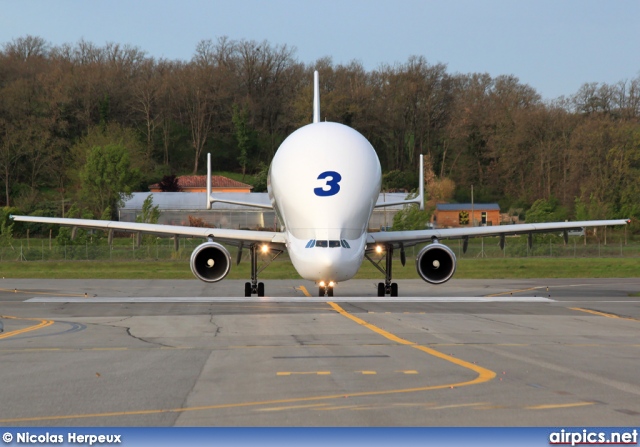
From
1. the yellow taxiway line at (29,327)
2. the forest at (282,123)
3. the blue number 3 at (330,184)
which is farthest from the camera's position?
the forest at (282,123)

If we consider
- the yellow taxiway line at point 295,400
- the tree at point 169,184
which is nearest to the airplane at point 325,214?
the yellow taxiway line at point 295,400

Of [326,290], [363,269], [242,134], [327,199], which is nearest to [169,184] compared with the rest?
[242,134]

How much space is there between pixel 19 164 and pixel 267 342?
95.2 m

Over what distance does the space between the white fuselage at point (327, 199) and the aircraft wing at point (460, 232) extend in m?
2.93

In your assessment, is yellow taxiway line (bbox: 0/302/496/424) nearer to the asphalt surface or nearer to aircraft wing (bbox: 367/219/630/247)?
the asphalt surface

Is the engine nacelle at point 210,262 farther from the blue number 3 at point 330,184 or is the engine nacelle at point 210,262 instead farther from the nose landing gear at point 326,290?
the blue number 3 at point 330,184

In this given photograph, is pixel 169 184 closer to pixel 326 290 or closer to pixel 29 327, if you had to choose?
pixel 326 290

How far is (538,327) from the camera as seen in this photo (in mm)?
19078

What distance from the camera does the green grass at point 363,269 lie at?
46.0 m

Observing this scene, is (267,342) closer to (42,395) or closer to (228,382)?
(228,382)

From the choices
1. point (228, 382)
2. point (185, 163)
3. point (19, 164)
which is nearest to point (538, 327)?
point (228, 382)

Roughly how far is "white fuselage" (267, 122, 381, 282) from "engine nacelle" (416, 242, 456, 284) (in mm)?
2977

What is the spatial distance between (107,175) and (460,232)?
56605mm

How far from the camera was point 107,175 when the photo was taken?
274ft
